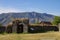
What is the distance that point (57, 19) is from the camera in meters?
87.9

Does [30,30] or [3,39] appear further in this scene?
[30,30]

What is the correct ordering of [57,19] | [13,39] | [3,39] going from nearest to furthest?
Result: [13,39] < [3,39] < [57,19]

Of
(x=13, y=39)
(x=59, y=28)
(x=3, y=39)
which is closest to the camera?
(x=13, y=39)

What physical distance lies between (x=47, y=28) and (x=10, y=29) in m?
10.6

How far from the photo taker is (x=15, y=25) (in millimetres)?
57875

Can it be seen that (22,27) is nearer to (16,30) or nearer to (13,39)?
(16,30)

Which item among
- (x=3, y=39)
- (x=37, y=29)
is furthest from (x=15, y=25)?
(x=3, y=39)

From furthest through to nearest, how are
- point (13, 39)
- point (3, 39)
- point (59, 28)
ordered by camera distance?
1. point (59, 28)
2. point (3, 39)
3. point (13, 39)

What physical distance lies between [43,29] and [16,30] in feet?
24.9

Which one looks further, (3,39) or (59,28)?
(59,28)

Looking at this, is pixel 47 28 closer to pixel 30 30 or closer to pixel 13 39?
pixel 30 30

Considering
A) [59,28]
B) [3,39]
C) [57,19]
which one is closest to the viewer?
[3,39]

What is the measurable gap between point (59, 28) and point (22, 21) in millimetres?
10356

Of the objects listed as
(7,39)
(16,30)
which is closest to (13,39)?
(7,39)
